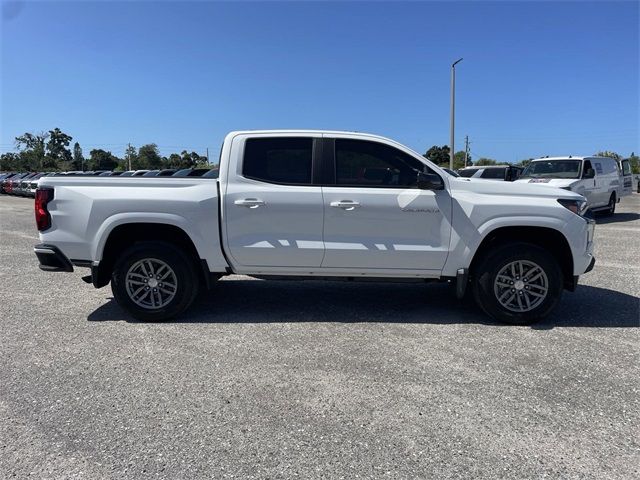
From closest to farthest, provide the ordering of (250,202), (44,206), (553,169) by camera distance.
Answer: (250,202), (44,206), (553,169)

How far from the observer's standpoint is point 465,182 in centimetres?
514

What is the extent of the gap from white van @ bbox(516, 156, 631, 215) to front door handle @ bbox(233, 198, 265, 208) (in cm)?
1103

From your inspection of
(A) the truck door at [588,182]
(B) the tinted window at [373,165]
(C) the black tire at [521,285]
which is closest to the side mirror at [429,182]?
(B) the tinted window at [373,165]

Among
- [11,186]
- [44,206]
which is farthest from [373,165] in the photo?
[11,186]

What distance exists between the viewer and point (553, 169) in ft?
49.0

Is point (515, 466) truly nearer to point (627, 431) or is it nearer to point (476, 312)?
point (627, 431)

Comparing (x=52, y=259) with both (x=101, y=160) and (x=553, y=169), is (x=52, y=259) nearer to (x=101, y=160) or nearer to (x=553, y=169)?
(x=553, y=169)

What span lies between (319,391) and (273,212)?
2040 mm

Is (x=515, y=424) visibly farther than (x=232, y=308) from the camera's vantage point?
No

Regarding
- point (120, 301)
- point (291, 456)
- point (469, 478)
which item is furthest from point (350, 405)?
point (120, 301)

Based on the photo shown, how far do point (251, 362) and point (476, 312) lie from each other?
282cm

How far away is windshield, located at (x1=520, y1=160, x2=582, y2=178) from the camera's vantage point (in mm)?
14539

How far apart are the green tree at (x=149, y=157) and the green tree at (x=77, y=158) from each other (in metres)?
10.4

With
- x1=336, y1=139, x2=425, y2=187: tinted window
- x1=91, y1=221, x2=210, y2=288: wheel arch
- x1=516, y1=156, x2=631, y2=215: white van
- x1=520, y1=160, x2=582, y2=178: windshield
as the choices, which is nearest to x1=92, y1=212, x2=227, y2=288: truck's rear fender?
x1=91, y1=221, x2=210, y2=288: wheel arch
